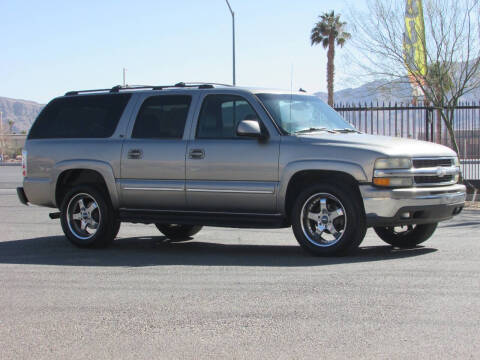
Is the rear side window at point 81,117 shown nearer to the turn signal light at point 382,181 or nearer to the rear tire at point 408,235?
the turn signal light at point 382,181

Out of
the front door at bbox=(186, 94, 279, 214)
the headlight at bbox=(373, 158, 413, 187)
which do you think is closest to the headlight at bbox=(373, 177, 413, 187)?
the headlight at bbox=(373, 158, 413, 187)

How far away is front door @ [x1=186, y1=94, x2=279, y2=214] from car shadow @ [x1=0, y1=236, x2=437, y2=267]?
607 millimetres

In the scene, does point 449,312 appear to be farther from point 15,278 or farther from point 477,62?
point 477,62

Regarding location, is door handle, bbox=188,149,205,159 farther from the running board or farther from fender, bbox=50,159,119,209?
fender, bbox=50,159,119,209

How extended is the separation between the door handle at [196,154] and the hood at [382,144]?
125 cm

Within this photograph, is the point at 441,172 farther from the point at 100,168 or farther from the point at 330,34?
the point at 330,34

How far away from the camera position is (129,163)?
10.2 meters

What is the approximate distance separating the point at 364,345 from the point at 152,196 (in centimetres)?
532

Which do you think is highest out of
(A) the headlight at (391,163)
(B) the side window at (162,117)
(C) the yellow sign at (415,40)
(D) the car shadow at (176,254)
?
(C) the yellow sign at (415,40)

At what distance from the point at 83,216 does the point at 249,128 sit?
2830mm

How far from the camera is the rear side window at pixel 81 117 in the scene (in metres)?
10.6

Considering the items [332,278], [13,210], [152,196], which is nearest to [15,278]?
[152,196]

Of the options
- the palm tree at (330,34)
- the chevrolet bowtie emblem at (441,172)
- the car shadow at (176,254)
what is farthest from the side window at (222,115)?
the palm tree at (330,34)

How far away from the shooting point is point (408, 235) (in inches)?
396
